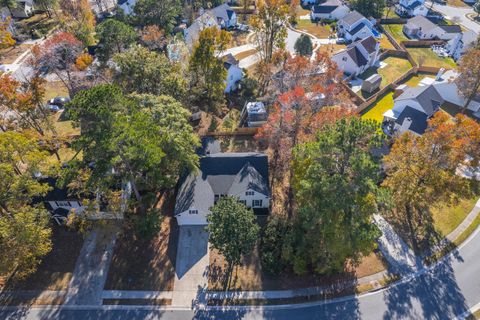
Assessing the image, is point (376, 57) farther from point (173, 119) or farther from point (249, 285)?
point (249, 285)

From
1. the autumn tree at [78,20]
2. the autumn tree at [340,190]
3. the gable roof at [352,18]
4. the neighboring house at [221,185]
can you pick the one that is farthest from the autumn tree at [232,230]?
the gable roof at [352,18]

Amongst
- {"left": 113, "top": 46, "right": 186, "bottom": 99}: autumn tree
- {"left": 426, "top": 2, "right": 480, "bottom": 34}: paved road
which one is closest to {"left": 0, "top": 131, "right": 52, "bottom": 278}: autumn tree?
{"left": 113, "top": 46, "right": 186, "bottom": 99}: autumn tree

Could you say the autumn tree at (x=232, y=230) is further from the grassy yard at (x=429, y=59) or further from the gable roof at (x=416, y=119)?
the grassy yard at (x=429, y=59)

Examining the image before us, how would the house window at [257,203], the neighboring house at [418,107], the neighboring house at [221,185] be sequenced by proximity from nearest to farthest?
the neighboring house at [221,185]
the house window at [257,203]
the neighboring house at [418,107]

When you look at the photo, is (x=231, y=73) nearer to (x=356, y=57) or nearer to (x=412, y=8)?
(x=356, y=57)

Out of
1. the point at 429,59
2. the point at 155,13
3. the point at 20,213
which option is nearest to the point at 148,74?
the point at 20,213

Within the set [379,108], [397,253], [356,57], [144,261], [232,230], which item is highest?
[356,57]
